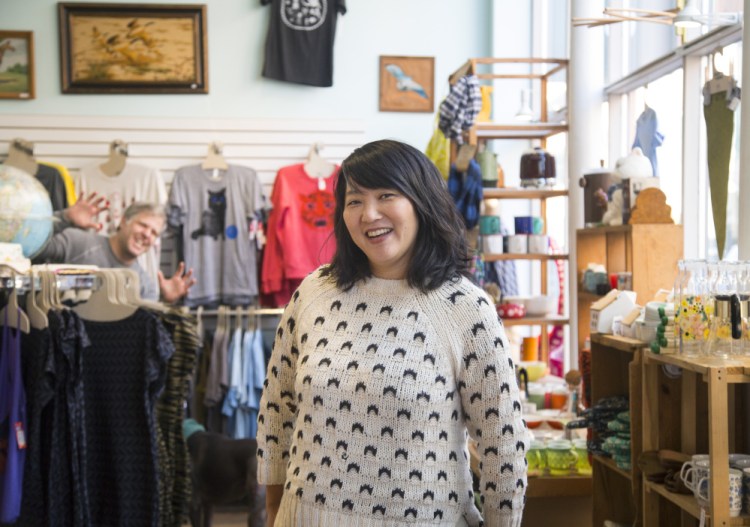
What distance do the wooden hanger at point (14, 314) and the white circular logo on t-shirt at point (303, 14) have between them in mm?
3947

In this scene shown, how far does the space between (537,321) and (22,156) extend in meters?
3.67

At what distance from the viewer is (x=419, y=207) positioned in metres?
2.04

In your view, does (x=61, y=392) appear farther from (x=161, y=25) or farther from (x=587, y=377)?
(x=161, y=25)

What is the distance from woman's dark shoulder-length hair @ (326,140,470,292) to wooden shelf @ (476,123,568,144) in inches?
123

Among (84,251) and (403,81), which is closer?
(84,251)

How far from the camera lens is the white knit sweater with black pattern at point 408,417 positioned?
6.43 ft

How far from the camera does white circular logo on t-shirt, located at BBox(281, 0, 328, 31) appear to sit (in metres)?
6.84

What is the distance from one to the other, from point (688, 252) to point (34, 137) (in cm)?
461

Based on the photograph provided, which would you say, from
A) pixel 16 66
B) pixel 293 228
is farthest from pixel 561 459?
pixel 16 66

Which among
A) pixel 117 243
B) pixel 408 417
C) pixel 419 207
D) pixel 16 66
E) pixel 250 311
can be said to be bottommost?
pixel 250 311

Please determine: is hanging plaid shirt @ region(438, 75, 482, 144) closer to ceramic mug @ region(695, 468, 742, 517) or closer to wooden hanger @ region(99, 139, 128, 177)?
wooden hanger @ region(99, 139, 128, 177)

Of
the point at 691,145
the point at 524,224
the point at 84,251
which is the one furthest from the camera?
the point at 524,224

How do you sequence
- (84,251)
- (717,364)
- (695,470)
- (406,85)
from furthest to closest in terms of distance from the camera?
(406,85) → (84,251) → (695,470) → (717,364)

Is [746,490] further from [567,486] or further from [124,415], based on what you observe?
[124,415]
